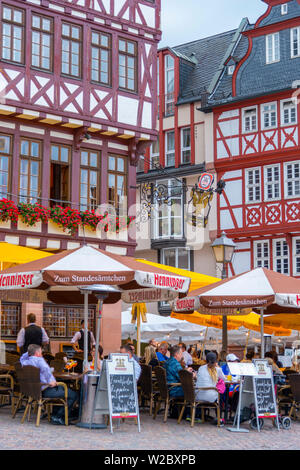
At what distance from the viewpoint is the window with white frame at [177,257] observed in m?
38.6

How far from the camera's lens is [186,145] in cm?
3881

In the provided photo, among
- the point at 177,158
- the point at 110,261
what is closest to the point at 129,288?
the point at 110,261

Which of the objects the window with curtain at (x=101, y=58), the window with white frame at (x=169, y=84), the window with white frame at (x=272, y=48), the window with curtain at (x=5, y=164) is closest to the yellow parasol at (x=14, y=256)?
the window with curtain at (x=5, y=164)

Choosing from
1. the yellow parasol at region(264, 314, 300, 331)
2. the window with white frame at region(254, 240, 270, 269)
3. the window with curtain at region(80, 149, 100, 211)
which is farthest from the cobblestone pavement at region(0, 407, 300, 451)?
the window with white frame at region(254, 240, 270, 269)

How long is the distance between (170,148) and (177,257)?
5.30m

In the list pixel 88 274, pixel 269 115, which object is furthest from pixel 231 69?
pixel 88 274

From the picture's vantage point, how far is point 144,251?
40.3 meters

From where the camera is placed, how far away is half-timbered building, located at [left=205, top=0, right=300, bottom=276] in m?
34.4

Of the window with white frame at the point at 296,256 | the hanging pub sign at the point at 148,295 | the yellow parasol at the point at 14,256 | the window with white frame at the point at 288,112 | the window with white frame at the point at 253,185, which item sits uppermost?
the window with white frame at the point at 288,112

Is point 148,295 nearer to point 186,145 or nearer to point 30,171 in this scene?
point 30,171

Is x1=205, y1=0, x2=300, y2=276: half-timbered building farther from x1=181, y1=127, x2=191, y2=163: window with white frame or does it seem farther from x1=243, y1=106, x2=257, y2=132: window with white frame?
x1=181, y1=127, x2=191, y2=163: window with white frame

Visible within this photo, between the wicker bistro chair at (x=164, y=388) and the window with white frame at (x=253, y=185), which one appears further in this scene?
the window with white frame at (x=253, y=185)

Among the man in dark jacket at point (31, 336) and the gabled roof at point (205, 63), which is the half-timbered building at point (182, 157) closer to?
the gabled roof at point (205, 63)

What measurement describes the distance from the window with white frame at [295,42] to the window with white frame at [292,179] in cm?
488
